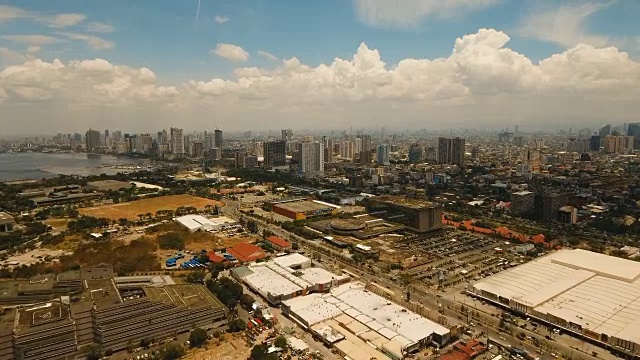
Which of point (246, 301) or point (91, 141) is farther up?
point (91, 141)

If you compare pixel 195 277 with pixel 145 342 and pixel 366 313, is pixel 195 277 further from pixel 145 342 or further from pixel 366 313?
pixel 366 313

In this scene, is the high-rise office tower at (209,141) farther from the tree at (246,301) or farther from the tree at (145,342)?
the tree at (145,342)

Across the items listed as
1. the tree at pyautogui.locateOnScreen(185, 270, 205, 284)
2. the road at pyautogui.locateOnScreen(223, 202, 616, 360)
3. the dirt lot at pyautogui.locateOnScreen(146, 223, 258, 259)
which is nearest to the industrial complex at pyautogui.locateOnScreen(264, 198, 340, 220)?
the dirt lot at pyautogui.locateOnScreen(146, 223, 258, 259)

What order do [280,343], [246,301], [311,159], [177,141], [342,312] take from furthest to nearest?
[177,141]
[311,159]
[246,301]
[342,312]
[280,343]

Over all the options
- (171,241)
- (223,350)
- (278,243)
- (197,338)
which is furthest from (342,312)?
(171,241)

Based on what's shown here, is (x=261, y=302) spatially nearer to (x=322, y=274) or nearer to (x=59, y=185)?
(x=322, y=274)

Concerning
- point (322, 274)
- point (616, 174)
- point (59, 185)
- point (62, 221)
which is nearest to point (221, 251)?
point (322, 274)

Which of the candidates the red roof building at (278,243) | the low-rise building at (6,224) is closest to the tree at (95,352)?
the red roof building at (278,243)
